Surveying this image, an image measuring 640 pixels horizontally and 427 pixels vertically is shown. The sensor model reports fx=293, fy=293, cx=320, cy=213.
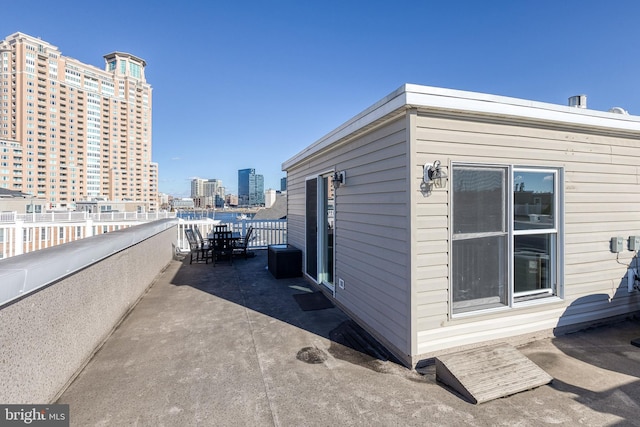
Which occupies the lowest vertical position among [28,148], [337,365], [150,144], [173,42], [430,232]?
[337,365]

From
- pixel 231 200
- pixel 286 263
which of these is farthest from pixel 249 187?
pixel 286 263

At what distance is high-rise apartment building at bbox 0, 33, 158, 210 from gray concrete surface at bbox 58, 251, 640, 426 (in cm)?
6501

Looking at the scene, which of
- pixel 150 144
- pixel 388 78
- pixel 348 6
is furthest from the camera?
pixel 150 144

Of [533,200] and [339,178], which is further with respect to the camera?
[339,178]

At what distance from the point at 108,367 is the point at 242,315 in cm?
156

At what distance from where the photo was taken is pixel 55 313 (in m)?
2.21

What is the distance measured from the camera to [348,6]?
24.6 ft

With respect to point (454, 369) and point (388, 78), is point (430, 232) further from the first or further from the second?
point (388, 78)

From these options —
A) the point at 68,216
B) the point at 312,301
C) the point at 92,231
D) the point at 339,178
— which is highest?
the point at 339,178

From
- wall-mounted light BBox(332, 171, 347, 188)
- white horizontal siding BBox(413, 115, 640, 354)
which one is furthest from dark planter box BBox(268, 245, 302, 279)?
white horizontal siding BBox(413, 115, 640, 354)

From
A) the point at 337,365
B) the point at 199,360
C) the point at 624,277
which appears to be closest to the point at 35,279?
the point at 199,360

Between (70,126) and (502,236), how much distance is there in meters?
91.9

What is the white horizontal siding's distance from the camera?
2.70m

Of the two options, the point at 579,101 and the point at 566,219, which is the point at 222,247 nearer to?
the point at 566,219
